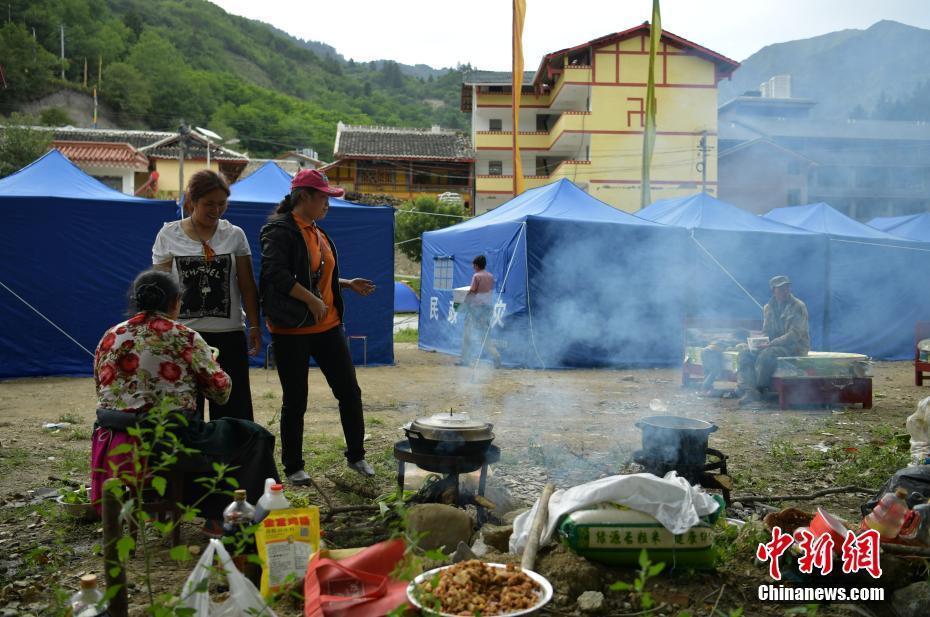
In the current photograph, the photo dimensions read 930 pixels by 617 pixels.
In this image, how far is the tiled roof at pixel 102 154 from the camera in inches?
1185

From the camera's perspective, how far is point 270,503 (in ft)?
8.43

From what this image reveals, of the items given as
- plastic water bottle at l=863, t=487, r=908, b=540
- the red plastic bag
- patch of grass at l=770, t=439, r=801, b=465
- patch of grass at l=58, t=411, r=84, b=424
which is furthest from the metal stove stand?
patch of grass at l=58, t=411, r=84, b=424

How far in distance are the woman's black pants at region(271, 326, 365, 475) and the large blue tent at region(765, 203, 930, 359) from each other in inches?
382

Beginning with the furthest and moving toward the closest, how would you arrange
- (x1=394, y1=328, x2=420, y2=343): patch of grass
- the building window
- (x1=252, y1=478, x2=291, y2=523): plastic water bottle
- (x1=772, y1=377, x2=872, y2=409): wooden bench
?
(x1=394, y1=328, x2=420, y2=343): patch of grass → the building window → (x1=772, y1=377, x2=872, y2=409): wooden bench → (x1=252, y1=478, x2=291, y2=523): plastic water bottle

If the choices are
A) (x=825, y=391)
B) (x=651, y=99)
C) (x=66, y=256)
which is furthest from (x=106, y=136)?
(x=825, y=391)

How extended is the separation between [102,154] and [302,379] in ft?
104

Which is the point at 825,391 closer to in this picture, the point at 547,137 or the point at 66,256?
the point at 66,256

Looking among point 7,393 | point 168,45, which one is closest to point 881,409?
point 7,393

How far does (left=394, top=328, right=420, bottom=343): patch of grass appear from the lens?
1527 centimetres

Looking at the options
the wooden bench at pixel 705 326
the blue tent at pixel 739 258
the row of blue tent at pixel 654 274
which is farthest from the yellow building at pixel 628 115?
the wooden bench at pixel 705 326

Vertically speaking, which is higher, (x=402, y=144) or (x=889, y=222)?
(x=402, y=144)

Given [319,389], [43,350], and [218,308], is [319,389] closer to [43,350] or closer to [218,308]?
[43,350]

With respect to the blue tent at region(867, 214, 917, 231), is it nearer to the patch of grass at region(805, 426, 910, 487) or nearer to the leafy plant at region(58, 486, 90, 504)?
the patch of grass at region(805, 426, 910, 487)

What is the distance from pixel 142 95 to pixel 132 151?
23.5 meters
